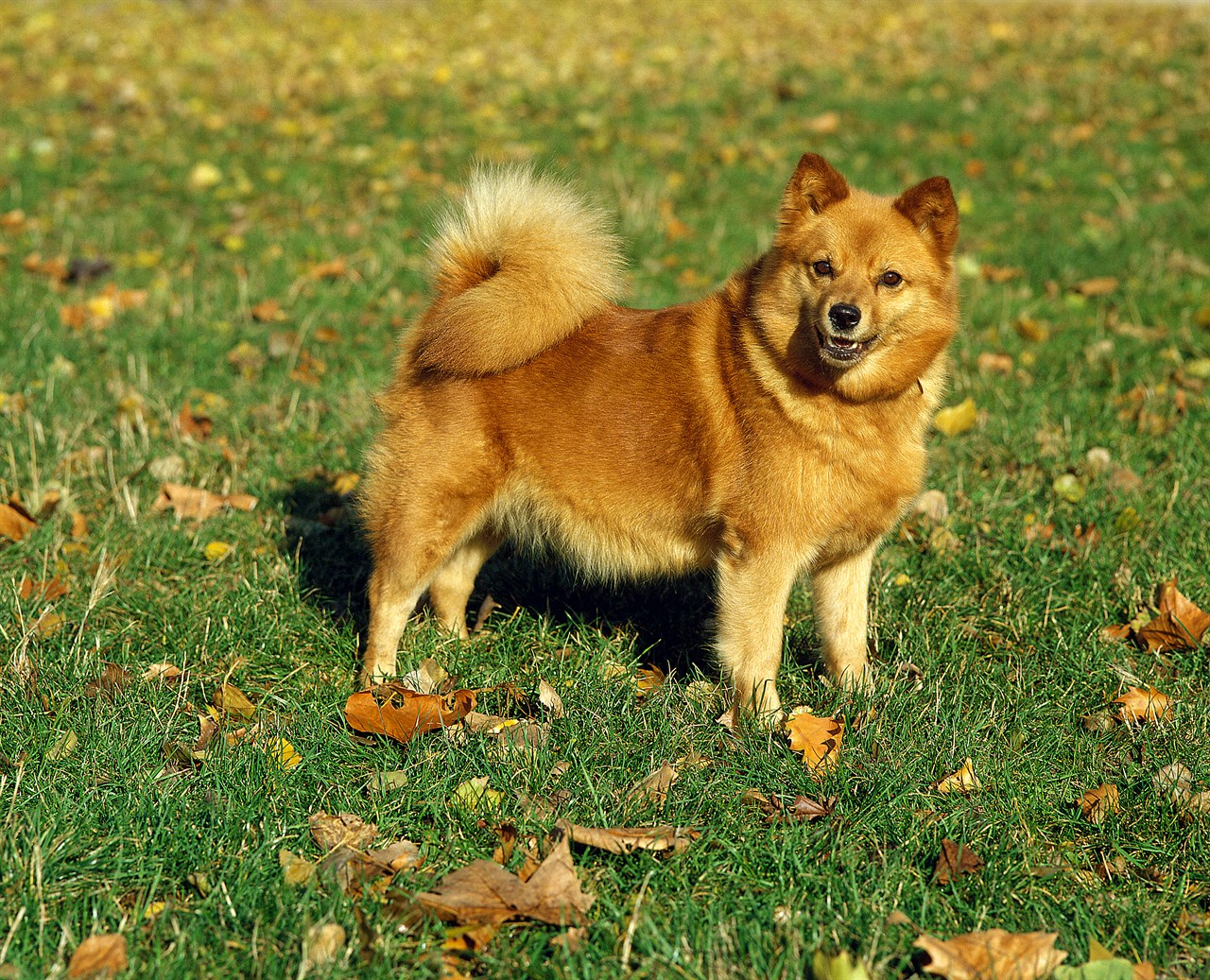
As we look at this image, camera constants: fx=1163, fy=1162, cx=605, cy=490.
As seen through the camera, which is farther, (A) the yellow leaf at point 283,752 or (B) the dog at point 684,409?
(B) the dog at point 684,409

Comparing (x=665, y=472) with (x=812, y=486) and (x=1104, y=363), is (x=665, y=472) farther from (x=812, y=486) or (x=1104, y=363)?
(x=1104, y=363)

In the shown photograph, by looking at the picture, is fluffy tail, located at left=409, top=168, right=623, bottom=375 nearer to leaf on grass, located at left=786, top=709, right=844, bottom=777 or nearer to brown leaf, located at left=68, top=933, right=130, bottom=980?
leaf on grass, located at left=786, top=709, right=844, bottom=777

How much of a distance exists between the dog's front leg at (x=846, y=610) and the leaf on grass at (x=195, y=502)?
229 centimetres

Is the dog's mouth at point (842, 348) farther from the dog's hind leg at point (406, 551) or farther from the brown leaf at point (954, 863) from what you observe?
the brown leaf at point (954, 863)

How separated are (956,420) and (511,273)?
2303mm

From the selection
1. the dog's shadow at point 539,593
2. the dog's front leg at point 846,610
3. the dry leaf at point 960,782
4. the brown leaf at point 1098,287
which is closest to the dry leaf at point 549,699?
the dog's shadow at point 539,593

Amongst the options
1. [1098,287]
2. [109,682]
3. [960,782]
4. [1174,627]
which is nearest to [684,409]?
[960,782]

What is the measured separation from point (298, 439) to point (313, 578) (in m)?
1.03

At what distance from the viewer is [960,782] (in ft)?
9.75

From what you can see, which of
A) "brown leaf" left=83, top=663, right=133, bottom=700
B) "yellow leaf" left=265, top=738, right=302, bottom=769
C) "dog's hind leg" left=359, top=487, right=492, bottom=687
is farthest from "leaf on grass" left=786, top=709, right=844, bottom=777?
"brown leaf" left=83, top=663, right=133, bottom=700

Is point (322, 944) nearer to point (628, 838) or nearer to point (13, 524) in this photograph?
point (628, 838)

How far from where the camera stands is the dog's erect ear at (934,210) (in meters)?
3.30

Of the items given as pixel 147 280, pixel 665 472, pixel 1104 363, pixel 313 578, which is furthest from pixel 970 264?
pixel 147 280

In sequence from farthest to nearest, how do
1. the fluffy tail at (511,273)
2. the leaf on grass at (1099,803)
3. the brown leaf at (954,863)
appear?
the fluffy tail at (511,273) → the leaf on grass at (1099,803) → the brown leaf at (954,863)
